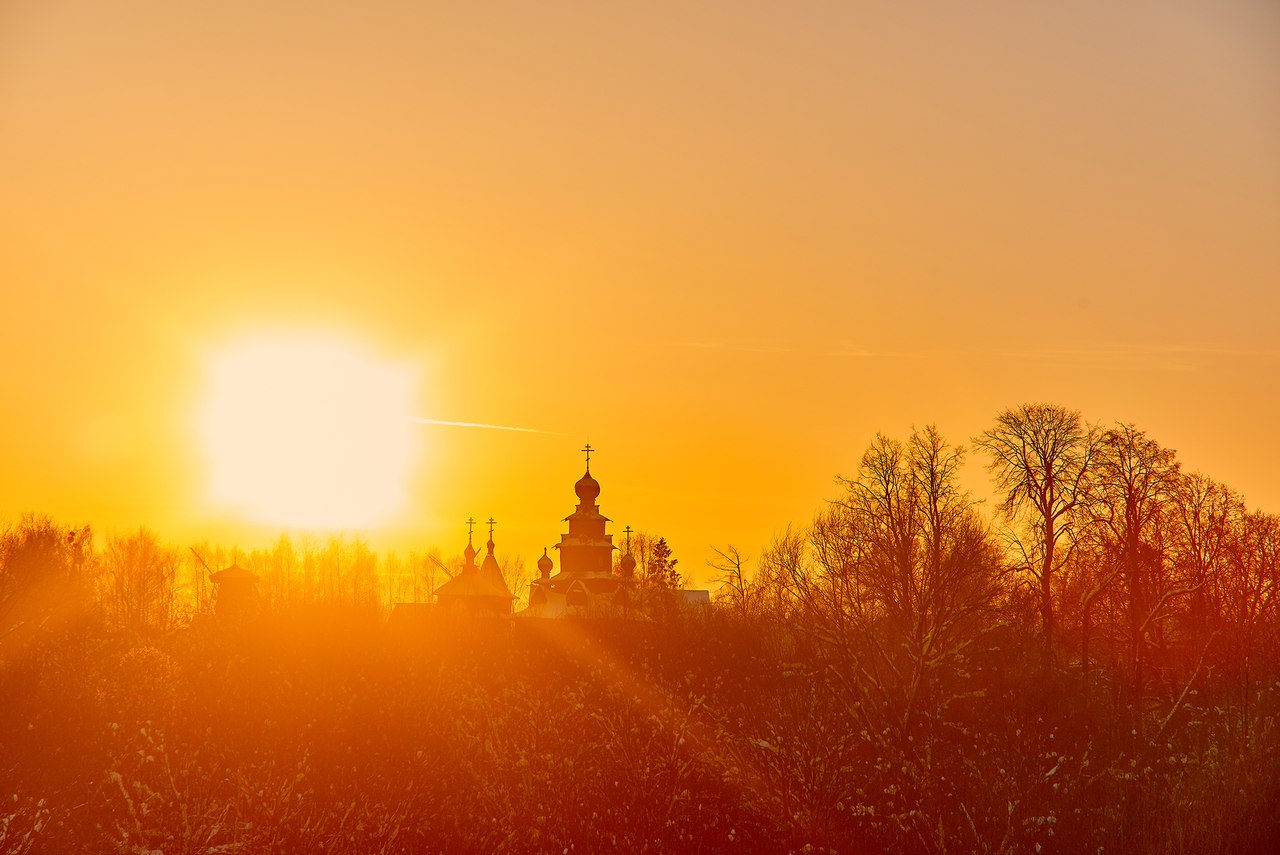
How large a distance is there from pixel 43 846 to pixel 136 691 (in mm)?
7014

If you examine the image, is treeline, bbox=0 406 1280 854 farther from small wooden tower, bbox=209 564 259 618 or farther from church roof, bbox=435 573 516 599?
church roof, bbox=435 573 516 599

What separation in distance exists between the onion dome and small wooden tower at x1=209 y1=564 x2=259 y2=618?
145ft

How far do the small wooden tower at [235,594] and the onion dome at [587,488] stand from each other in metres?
44.3

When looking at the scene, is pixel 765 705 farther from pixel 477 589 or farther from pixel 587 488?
pixel 587 488

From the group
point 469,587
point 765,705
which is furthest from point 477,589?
point 765,705

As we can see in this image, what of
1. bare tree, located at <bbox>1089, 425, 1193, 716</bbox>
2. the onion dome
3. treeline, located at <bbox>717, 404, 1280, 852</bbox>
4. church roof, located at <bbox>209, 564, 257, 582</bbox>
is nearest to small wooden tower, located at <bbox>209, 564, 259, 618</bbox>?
church roof, located at <bbox>209, 564, 257, 582</bbox>

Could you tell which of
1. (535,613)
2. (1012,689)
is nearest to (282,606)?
(1012,689)

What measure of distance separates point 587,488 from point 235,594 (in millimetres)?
46227

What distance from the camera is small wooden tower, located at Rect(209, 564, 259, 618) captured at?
127ft

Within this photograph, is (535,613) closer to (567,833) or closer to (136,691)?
(136,691)

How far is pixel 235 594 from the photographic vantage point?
4234 centimetres

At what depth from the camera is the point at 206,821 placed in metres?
22.6

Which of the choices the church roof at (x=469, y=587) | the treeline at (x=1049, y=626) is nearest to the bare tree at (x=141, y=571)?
the church roof at (x=469, y=587)

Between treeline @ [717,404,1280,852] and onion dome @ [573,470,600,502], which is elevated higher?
onion dome @ [573,470,600,502]
